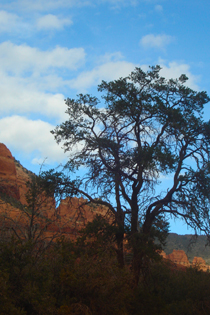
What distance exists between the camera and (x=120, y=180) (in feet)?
47.8

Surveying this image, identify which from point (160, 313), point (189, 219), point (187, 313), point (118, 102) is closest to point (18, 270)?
point (160, 313)

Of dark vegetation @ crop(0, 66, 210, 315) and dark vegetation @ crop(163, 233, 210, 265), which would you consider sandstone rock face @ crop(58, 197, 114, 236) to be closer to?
dark vegetation @ crop(0, 66, 210, 315)

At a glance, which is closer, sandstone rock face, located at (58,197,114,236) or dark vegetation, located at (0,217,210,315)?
dark vegetation, located at (0,217,210,315)

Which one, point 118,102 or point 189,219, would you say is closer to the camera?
point 189,219

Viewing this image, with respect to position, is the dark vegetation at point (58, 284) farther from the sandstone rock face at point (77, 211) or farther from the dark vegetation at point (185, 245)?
the dark vegetation at point (185, 245)

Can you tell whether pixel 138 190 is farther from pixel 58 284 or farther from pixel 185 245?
pixel 185 245

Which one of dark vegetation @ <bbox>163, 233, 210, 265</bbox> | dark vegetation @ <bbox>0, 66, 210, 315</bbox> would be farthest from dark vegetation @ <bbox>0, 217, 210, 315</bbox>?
dark vegetation @ <bbox>163, 233, 210, 265</bbox>

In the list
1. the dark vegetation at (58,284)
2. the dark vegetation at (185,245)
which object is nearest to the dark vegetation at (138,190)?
the dark vegetation at (58,284)

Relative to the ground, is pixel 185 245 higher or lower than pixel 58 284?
lower

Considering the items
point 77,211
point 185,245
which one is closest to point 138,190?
point 77,211

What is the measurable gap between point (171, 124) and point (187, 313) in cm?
814

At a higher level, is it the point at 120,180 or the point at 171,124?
the point at 171,124

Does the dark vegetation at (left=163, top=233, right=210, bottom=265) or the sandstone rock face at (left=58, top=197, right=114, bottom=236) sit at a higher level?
the sandstone rock face at (left=58, top=197, right=114, bottom=236)

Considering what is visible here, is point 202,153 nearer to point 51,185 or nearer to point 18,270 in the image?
point 51,185
